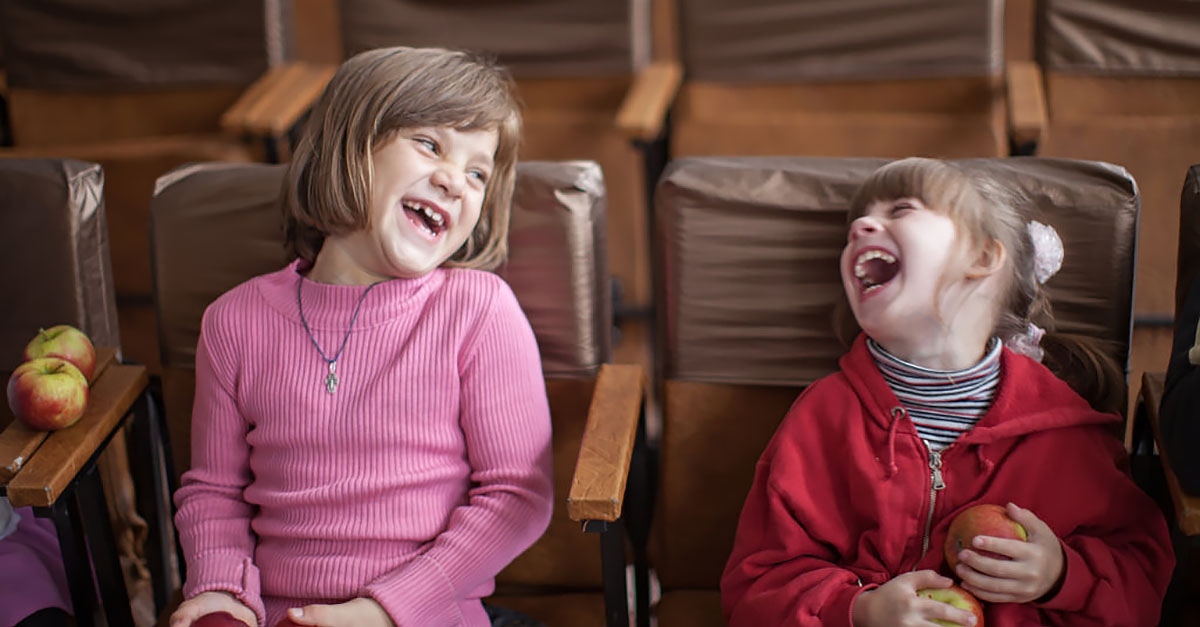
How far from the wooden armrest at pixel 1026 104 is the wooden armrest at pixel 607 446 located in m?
0.95

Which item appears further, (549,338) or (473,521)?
(549,338)

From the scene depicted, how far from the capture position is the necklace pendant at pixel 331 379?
1536 millimetres

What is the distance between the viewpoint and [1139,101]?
92.4 inches

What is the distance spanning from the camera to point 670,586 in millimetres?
1723

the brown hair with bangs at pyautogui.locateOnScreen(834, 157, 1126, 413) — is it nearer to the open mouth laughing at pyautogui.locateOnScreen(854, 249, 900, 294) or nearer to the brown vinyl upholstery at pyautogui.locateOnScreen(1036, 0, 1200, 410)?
the open mouth laughing at pyautogui.locateOnScreen(854, 249, 900, 294)

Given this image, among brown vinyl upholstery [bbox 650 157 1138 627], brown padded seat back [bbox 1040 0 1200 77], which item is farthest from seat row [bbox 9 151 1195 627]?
brown padded seat back [bbox 1040 0 1200 77]

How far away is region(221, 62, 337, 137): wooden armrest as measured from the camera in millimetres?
2465

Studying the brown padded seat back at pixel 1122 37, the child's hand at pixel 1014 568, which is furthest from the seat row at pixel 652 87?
the child's hand at pixel 1014 568

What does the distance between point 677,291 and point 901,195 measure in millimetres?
331

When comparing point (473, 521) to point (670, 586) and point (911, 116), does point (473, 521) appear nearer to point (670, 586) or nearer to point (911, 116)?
point (670, 586)

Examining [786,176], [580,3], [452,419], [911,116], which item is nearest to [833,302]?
[786,176]

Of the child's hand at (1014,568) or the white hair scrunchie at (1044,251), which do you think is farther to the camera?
the white hair scrunchie at (1044,251)

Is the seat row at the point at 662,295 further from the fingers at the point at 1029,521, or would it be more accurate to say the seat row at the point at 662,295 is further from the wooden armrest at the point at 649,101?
the wooden armrest at the point at 649,101

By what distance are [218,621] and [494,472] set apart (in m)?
0.36
